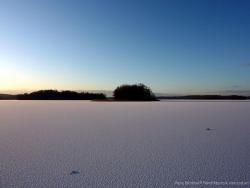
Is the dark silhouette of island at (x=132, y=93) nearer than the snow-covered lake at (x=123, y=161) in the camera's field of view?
No

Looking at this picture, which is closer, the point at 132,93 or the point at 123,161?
the point at 123,161

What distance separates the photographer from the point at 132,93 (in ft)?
100

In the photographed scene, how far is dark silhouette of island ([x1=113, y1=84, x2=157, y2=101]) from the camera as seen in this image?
30.4m

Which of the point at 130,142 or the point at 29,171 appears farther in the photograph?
the point at 130,142

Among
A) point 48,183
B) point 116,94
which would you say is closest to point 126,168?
point 48,183

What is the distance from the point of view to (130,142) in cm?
330

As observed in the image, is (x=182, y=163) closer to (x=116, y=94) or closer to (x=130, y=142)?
(x=130, y=142)

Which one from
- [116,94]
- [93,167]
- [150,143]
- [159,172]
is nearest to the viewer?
[159,172]

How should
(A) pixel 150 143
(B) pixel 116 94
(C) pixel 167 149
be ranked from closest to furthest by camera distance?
(C) pixel 167 149 → (A) pixel 150 143 → (B) pixel 116 94

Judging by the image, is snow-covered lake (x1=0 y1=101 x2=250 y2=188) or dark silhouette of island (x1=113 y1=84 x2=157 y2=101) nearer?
snow-covered lake (x1=0 y1=101 x2=250 y2=188)

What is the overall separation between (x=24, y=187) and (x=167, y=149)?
1.59 meters

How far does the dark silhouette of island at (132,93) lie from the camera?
3042 centimetres

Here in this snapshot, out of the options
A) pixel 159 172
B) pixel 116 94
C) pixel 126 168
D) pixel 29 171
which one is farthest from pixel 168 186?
pixel 116 94

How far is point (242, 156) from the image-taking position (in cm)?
252
